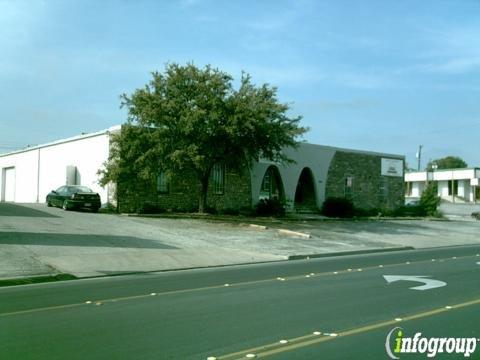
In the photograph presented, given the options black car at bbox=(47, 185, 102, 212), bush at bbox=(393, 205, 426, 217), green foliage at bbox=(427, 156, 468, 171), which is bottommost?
bush at bbox=(393, 205, 426, 217)

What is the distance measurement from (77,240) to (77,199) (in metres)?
11.7

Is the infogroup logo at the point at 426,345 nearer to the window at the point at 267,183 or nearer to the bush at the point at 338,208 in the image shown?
the window at the point at 267,183

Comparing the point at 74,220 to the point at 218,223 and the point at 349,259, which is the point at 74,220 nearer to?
the point at 218,223

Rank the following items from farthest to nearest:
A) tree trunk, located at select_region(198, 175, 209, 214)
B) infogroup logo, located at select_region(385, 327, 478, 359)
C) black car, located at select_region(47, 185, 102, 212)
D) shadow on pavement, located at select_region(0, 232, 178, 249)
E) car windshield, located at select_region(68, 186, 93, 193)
Answer: tree trunk, located at select_region(198, 175, 209, 214), car windshield, located at select_region(68, 186, 93, 193), black car, located at select_region(47, 185, 102, 212), shadow on pavement, located at select_region(0, 232, 178, 249), infogroup logo, located at select_region(385, 327, 478, 359)

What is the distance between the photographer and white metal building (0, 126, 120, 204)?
3503 centimetres

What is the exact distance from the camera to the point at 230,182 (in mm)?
38656

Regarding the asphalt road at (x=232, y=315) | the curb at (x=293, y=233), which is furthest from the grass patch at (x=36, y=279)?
the curb at (x=293, y=233)

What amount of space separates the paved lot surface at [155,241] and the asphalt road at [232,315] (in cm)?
239

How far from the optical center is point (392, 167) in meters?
51.2

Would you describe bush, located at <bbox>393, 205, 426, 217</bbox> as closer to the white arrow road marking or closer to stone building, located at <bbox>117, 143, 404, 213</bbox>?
stone building, located at <bbox>117, 143, 404, 213</bbox>

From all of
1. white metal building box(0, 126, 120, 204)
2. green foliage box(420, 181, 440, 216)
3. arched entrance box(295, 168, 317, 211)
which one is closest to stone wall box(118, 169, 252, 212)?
white metal building box(0, 126, 120, 204)

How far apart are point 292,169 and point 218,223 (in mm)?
13691

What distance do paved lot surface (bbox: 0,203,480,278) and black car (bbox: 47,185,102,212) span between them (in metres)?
0.82

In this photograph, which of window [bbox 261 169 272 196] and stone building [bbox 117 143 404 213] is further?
window [bbox 261 169 272 196]
